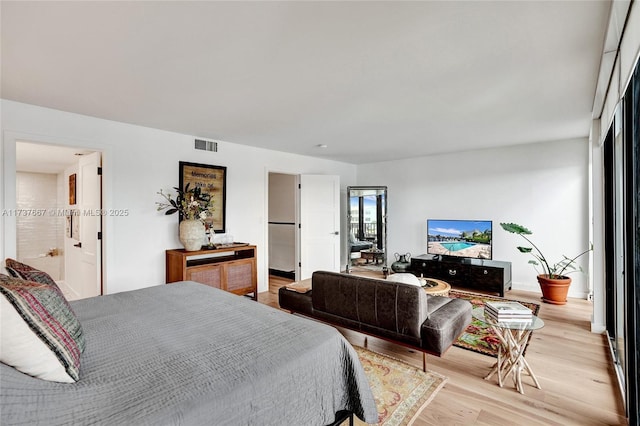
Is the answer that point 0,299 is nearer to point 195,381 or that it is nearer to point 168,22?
point 195,381

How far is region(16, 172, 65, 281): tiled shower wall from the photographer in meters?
5.68

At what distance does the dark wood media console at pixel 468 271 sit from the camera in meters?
4.71

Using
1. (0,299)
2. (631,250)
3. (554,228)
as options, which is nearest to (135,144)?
(0,299)

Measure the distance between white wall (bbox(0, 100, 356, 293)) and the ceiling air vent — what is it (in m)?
0.06

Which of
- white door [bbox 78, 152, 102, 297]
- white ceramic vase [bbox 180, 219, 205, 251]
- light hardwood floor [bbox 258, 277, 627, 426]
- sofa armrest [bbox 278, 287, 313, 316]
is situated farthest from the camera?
white ceramic vase [bbox 180, 219, 205, 251]

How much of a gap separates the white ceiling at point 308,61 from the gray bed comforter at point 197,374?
1646 millimetres

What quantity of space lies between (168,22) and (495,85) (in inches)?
96.6

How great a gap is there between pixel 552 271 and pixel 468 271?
1180 mm

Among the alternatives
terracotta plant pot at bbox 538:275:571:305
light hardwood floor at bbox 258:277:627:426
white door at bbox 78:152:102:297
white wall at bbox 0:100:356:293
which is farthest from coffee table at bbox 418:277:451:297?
white door at bbox 78:152:102:297

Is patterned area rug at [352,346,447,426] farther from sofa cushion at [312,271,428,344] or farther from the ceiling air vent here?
the ceiling air vent

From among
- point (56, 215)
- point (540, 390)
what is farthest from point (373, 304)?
point (56, 215)

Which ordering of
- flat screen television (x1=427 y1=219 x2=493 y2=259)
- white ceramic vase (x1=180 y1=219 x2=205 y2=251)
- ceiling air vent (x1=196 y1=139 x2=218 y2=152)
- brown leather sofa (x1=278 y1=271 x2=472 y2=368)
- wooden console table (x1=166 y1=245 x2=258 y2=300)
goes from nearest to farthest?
brown leather sofa (x1=278 y1=271 x2=472 y2=368)
wooden console table (x1=166 y1=245 x2=258 y2=300)
white ceramic vase (x1=180 y1=219 x2=205 y2=251)
ceiling air vent (x1=196 y1=139 x2=218 y2=152)
flat screen television (x1=427 y1=219 x2=493 y2=259)

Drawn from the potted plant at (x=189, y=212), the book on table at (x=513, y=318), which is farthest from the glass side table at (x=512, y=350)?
the potted plant at (x=189, y=212)

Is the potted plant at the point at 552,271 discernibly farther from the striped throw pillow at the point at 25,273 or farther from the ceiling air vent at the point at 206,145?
the striped throw pillow at the point at 25,273
